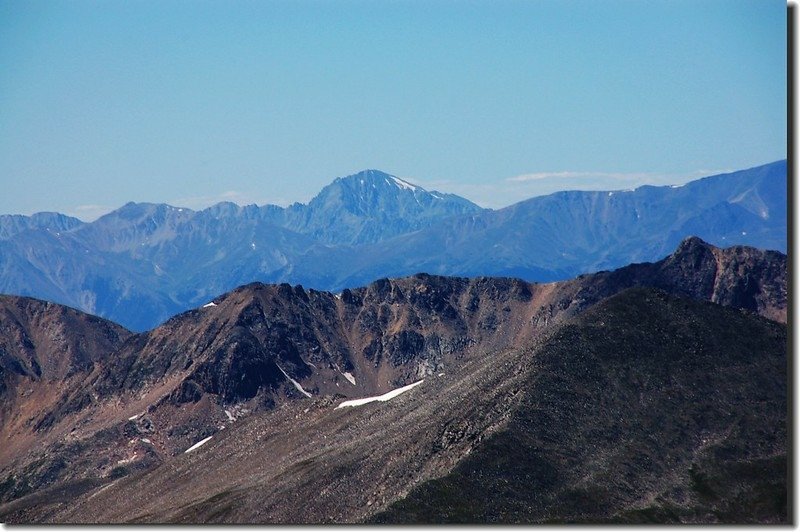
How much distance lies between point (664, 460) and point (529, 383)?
59.1 feet

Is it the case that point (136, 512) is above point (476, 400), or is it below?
below

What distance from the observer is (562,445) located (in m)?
146

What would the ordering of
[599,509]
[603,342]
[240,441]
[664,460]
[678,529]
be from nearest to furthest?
[678,529], [599,509], [664,460], [603,342], [240,441]

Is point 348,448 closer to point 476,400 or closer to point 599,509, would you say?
point 476,400

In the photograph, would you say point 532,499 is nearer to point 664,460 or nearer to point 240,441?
point 664,460

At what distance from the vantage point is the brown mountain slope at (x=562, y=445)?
138m

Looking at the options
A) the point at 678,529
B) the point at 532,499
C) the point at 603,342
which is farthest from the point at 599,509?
the point at 603,342

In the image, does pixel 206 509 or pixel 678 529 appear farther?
pixel 206 509

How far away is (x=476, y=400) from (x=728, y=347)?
32754 millimetres

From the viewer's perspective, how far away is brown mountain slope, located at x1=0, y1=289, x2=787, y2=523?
138m

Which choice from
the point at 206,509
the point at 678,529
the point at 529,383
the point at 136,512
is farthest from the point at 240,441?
the point at 678,529

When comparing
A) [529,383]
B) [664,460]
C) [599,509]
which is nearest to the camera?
[599,509]

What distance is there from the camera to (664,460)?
14588 centimetres

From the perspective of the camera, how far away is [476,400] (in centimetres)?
15775
